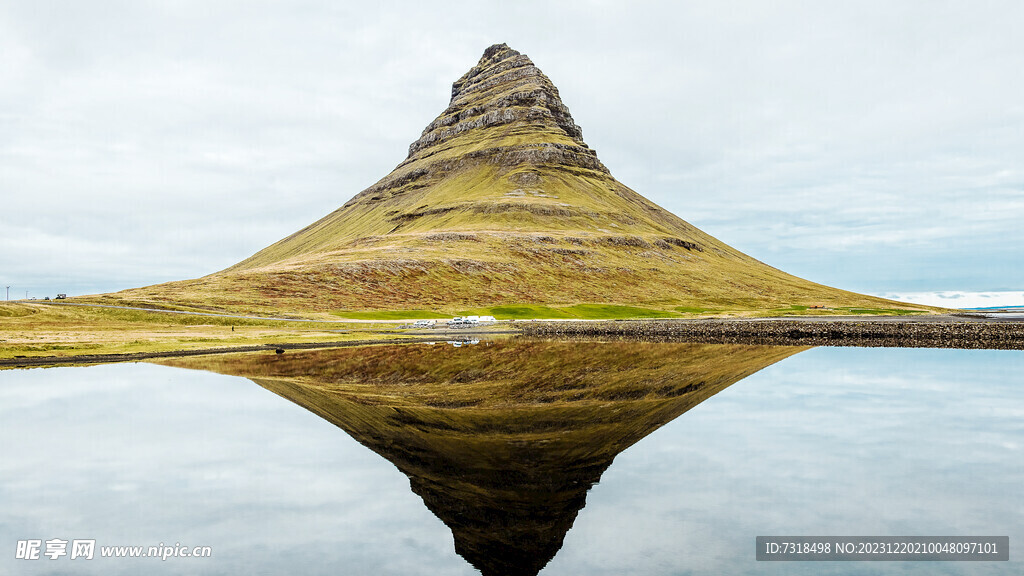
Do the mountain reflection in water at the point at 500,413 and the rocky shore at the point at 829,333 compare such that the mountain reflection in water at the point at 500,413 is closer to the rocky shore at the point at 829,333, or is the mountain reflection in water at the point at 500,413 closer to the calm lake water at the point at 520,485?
the calm lake water at the point at 520,485

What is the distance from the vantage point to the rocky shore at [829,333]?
64.2 meters

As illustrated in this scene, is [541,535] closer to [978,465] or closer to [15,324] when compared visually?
[978,465]

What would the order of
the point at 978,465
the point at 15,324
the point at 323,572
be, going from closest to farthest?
1. the point at 323,572
2. the point at 978,465
3. the point at 15,324

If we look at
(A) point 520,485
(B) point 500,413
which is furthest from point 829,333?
(A) point 520,485

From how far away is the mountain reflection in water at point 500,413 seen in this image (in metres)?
12.4

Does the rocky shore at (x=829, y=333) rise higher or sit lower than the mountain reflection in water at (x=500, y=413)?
higher

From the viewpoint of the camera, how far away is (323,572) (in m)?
10.2

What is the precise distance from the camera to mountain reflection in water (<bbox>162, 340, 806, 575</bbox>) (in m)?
12.4

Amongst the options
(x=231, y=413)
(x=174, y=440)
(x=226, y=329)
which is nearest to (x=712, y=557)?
(x=174, y=440)

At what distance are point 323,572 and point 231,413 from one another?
1672 cm

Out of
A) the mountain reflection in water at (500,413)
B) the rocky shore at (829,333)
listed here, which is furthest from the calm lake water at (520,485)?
the rocky shore at (829,333)

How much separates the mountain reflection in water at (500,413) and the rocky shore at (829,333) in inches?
894

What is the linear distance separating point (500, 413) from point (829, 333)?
67.1 metres

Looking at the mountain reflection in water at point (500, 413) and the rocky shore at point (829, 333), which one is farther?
the rocky shore at point (829, 333)
